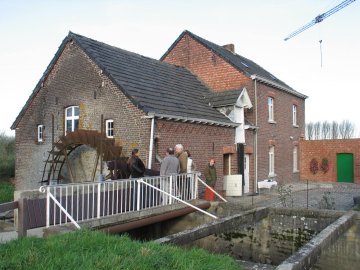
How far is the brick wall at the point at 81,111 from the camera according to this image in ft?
45.0

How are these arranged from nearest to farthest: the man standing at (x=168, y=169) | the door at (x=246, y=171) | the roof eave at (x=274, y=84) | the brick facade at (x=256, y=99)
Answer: the man standing at (x=168, y=169)
the door at (x=246, y=171)
the roof eave at (x=274, y=84)
the brick facade at (x=256, y=99)

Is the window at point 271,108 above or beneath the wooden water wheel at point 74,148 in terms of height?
above

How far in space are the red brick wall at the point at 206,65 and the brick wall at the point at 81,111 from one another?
7694mm

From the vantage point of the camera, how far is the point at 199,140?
50.5ft

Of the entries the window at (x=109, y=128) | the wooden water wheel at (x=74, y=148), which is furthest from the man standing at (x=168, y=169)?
the window at (x=109, y=128)

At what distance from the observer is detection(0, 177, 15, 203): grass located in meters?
17.1

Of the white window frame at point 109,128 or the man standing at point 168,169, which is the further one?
the white window frame at point 109,128

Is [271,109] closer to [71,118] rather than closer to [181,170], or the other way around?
[181,170]

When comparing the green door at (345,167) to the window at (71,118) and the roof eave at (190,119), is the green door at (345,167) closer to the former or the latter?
the roof eave at (190,119)

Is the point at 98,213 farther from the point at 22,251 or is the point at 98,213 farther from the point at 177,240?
the point at 22,251

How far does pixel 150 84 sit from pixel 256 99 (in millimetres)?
6755

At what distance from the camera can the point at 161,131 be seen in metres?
13.4

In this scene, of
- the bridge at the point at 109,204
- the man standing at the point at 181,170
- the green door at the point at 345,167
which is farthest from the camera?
the green door at the point at 345,167

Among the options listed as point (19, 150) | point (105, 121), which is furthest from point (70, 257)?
point (19, 150)
